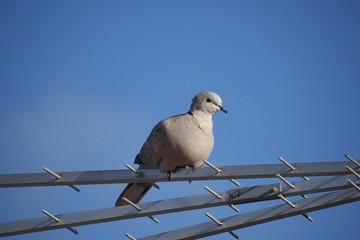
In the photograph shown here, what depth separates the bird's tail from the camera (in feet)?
23.2

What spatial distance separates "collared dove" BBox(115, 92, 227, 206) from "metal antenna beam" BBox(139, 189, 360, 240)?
2.10 ft

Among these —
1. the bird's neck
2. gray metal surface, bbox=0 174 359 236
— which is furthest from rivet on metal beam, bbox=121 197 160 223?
the bird's neck

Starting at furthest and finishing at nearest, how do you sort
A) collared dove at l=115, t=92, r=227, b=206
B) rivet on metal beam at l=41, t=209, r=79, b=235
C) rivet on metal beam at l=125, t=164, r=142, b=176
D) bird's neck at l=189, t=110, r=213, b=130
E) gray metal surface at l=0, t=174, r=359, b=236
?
bird's neck at l=189, t=110, r=213, b=130 < collared dove at l=115, t=92, r=227, b=206 < rivet on metal beam at l=41, t=209, r=79, b=235 < rivet on metal beam at l=125, t=164, r=142, b=176 < gray metal surface at l=0, t=174, r=359, b=236

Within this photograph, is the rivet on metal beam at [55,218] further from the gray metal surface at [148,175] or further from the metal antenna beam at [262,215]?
the metal antenna beam at [262,215]

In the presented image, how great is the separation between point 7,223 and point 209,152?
2127 mm

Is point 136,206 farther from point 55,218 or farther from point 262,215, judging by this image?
point 262,215

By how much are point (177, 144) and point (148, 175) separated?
0.76 meters

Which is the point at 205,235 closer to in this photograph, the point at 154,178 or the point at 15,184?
the point at 154,178

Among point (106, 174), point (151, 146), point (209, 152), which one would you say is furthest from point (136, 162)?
point (106, 174)

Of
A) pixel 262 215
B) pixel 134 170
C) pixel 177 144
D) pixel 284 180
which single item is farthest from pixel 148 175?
pixel 284 180

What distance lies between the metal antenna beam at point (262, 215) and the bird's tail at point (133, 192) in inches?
26.4

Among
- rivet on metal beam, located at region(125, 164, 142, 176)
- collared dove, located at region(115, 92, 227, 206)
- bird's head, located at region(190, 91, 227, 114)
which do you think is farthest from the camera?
bird's head, located at region(190, 91, 227, 114)

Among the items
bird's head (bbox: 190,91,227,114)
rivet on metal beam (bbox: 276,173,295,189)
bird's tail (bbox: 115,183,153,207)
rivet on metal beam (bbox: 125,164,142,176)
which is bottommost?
rivet on metal beam (bbox: 125,164,142,176)

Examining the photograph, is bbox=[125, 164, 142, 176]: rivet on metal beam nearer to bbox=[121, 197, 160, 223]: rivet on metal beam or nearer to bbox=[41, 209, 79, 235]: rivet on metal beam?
bbox=[121, 197, 160, 223]: rivet on metal beam
